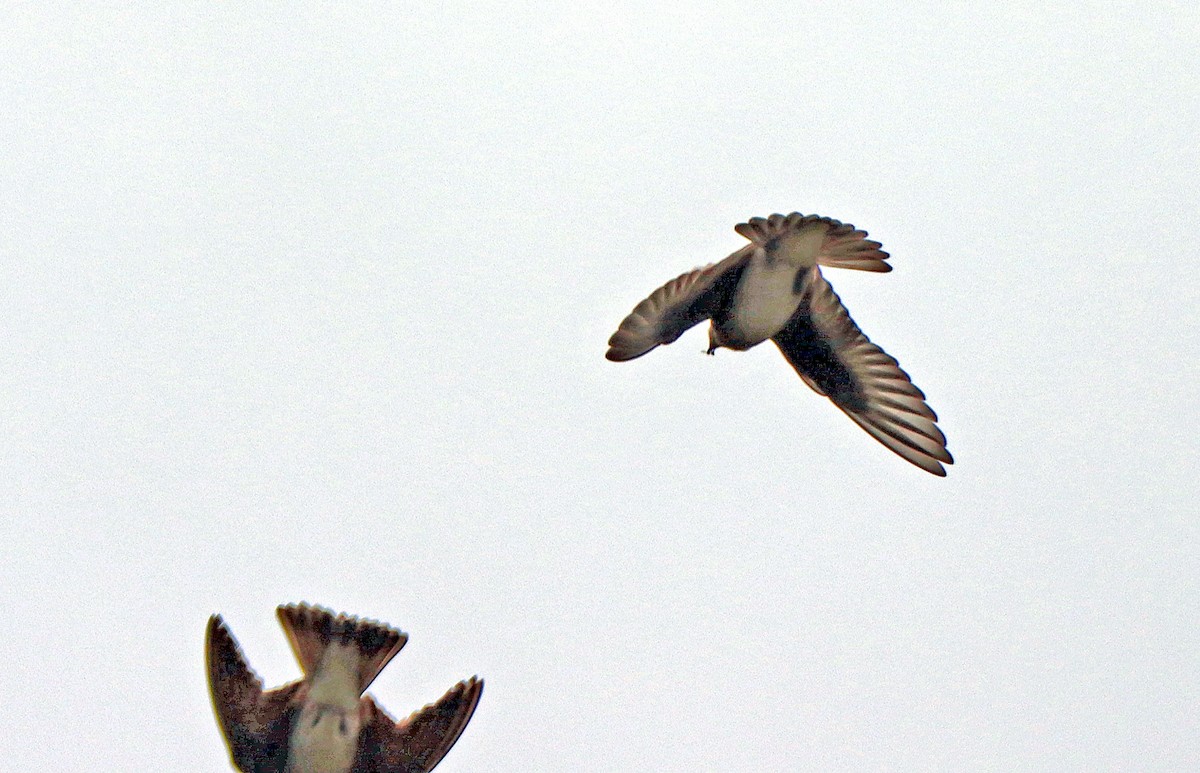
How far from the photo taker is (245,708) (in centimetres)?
897

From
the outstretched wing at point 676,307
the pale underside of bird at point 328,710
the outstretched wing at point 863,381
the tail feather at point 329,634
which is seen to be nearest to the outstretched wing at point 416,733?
the pale underside of bird at point 328,710

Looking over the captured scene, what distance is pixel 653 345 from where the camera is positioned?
30.0 feet

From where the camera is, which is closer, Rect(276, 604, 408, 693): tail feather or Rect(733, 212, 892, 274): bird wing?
A: Rect(733, 212, 892, 274): bird wing

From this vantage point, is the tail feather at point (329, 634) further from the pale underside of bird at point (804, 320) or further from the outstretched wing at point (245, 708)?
the pale underside of bird at point (804, 320)

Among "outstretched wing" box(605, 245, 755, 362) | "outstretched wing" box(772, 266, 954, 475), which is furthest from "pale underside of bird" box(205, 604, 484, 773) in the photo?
"outstretched wing" box(772, 266, 954, 475)

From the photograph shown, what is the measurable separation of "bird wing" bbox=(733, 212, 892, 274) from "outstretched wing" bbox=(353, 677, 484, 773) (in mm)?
2666

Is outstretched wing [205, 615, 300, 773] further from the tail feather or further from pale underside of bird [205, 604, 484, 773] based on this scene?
the tail feather

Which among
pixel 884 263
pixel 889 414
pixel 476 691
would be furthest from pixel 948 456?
pixel 476 691

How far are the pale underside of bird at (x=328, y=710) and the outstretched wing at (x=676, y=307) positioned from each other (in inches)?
74.2

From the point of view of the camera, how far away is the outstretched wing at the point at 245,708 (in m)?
8.78

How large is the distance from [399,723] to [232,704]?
0.86m

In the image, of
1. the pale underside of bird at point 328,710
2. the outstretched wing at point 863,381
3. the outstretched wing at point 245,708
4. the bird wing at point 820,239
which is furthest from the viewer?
the outstretched wing at point 863,381

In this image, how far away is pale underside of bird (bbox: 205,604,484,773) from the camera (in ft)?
29.7

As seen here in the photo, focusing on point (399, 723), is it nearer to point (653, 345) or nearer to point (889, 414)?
→ point (653, 345)
